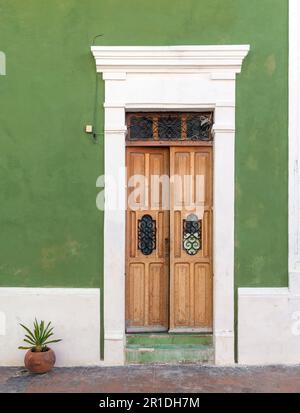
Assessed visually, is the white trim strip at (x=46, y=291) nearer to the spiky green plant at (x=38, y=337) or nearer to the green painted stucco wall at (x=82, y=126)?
the green painted stucco wall at (x=82, y=126)

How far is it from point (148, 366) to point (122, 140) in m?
2.79

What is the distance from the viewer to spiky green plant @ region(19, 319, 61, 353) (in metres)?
5.18

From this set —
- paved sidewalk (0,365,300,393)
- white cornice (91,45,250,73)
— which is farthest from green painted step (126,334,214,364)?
white cornice (91,45,250,73)

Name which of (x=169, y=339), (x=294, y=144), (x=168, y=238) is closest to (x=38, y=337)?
(x=169, y=339)

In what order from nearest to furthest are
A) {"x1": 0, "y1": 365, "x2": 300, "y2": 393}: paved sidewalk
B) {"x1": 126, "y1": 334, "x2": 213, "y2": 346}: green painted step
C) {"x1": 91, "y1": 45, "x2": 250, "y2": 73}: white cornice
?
1. {"x1": 0, "y1": 365, "x2": 300, "y2": 393}: paved sidewalk
2. {"x1": 91, "y1": 45, "x2": 250, "y2": 73}: white cornice
3. {"x1": 126, "y1": 334, "x2": 213, "y2": 346}: green painted step

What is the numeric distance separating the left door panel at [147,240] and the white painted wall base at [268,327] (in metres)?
1.00

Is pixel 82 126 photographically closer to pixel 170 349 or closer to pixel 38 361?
pixel 38 361

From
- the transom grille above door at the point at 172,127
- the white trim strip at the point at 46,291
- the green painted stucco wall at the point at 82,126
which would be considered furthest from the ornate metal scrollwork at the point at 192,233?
the white trim strip at the point at 46,291

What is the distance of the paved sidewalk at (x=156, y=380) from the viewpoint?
15.5 ft

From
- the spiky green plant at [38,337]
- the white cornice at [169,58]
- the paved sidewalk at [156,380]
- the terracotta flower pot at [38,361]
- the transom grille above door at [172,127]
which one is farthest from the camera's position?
the transom grille above door at [172,127]

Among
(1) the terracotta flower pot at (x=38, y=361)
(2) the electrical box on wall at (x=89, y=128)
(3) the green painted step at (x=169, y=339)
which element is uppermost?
(2) the electrical box on wall at (x=89, y=128)

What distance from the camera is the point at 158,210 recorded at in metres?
5.71

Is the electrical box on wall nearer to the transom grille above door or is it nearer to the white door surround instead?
the white door surround

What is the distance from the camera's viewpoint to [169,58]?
5359mm
